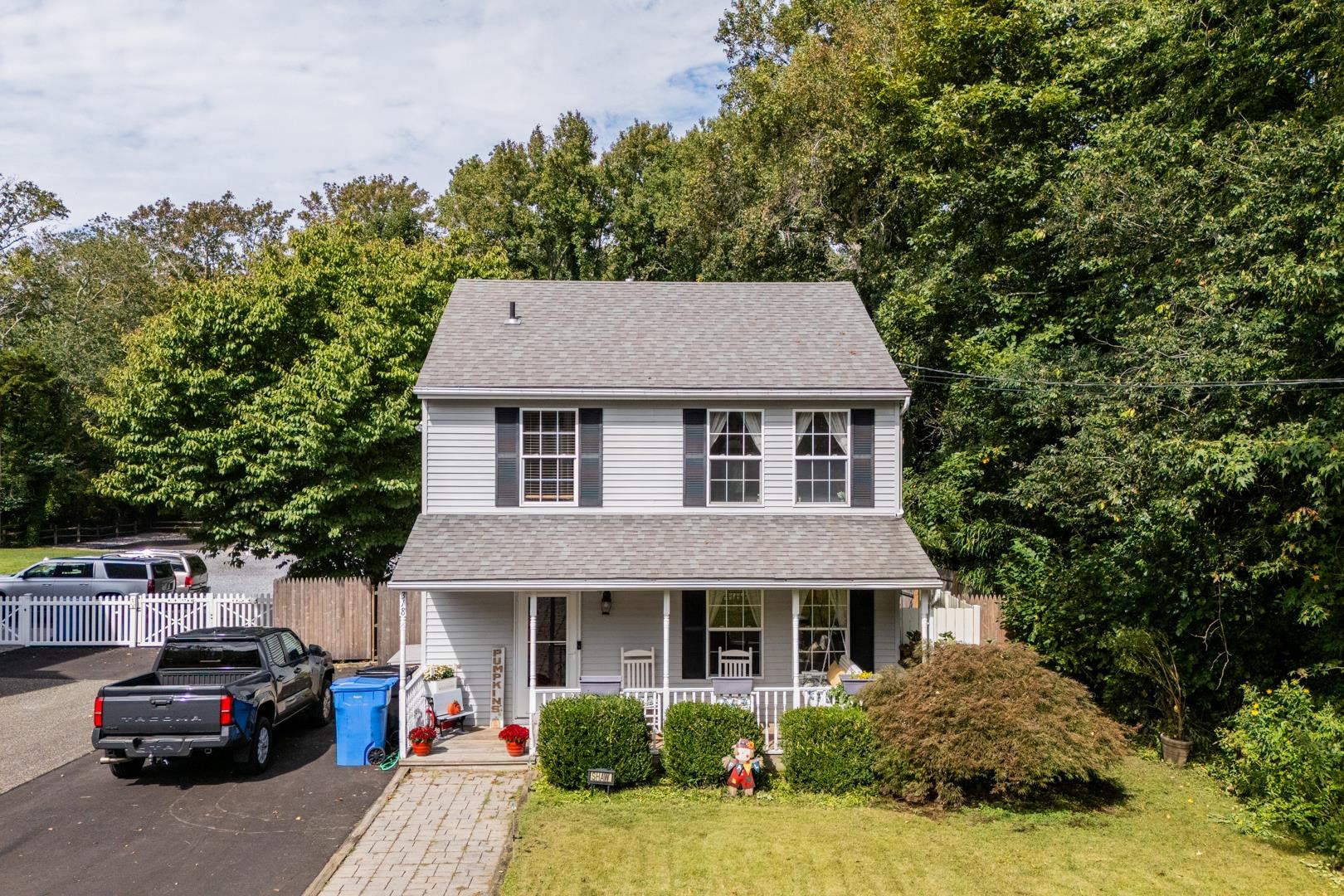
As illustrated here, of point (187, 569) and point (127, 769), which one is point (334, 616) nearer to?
point (127, 769)

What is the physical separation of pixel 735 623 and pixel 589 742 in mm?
3942

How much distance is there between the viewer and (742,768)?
11242mm

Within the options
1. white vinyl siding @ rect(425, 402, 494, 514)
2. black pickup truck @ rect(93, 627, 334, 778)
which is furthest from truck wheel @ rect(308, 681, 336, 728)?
Answer: white vinyl siding @ rect(425, 402, 494, 514)

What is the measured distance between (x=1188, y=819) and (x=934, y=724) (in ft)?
10.9

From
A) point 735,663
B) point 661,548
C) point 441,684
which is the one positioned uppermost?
point 661,548

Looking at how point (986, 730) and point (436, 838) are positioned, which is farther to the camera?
point (986, 730)

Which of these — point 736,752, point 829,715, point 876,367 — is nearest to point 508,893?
point 736,752

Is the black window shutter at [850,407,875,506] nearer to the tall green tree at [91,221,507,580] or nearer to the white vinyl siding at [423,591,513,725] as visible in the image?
the white vinyl siding at [423,591,513,725]

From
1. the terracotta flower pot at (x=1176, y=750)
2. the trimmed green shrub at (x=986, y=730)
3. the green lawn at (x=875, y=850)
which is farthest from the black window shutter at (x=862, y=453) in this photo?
the terracotta flower pot at (x=1176, y=750)

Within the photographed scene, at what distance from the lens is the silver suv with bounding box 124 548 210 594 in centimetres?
2467

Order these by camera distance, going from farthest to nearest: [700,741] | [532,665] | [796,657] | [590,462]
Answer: [590,462] < [796,657] < [532,665] < [700,741]

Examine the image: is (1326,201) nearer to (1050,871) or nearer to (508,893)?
(1050,871)

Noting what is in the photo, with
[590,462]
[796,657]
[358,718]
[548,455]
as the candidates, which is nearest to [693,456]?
[590,462]

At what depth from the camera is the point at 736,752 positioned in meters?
11.3
